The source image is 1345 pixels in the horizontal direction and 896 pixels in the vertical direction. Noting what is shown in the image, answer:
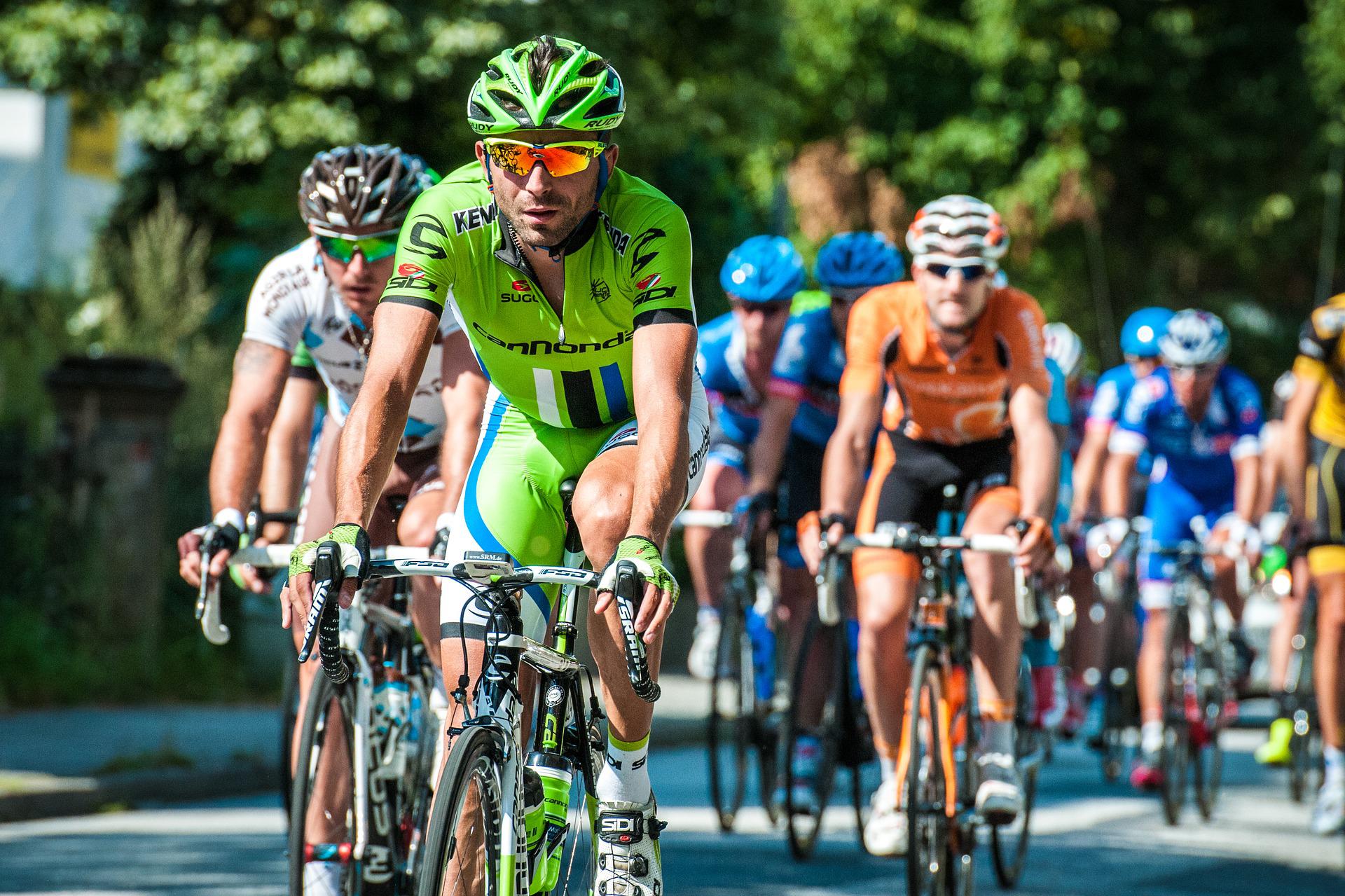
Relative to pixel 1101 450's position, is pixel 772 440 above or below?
below

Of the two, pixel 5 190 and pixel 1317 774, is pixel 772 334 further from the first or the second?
pixel 5 190

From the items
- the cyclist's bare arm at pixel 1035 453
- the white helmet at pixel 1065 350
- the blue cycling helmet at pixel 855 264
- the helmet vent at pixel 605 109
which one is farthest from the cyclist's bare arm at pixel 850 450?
the white helmet at pixel 1065 350

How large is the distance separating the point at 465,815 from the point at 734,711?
521 cm

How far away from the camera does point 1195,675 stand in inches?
380

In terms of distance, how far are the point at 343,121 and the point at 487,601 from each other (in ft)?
49.1

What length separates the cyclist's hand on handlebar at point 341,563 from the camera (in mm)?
3758

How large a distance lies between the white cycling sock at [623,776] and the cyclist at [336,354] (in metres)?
1.06

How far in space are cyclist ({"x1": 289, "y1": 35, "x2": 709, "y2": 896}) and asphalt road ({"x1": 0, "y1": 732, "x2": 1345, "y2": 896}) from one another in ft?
8.51

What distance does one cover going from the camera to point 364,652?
5.40m

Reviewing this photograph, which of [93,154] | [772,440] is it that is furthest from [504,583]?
[93,154]

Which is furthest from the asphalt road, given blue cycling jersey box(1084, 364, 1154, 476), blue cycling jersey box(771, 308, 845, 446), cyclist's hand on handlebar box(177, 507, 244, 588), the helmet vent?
the helmet vent

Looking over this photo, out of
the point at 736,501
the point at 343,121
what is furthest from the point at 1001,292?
the point at 343,121

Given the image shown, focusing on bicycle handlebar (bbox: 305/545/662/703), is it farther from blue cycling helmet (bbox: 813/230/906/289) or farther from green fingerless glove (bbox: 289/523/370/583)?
blue cycling helmet (bbox: 813/230/906/289)

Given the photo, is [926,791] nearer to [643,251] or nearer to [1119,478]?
[643,251]
